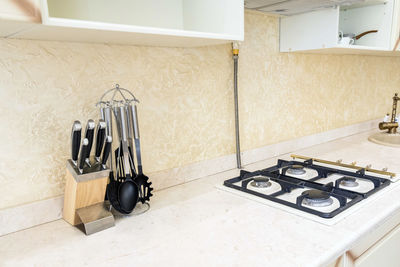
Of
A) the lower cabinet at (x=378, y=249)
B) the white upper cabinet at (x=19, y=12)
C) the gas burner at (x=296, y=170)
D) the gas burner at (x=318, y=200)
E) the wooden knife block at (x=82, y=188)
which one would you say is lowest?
the lower cabinet at (x=378, y=249)

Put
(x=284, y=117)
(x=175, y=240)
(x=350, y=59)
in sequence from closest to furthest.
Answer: (x=175, y=240)
(x=284, y=117)
(x=350, y=59)

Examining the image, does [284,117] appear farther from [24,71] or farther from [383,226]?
[24,71]

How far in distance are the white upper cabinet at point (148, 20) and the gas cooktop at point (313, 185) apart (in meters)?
0.54

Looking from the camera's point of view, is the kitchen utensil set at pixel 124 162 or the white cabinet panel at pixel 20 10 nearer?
the white cabinet panel at pixel 20 10

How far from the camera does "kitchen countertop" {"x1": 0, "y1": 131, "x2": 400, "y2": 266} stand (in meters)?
0.75

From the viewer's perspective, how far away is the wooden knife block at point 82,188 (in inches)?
34.7

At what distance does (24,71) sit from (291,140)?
135 centimetres

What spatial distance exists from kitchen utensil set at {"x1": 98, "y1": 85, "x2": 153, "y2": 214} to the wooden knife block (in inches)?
1.8

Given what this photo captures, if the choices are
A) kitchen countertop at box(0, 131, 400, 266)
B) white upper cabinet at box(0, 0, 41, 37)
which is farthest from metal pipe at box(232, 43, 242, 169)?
white upper cabinet at box(0, 0, 41, 37)

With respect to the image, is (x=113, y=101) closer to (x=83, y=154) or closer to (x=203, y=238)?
(x=83, y=154)

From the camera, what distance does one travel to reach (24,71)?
88 centimetres

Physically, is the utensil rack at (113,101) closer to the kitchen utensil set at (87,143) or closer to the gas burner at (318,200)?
the kitchen utensil set at (87,143)

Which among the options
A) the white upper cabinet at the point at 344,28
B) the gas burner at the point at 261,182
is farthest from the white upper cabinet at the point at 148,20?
the white upper cabinet at the point at 344,28

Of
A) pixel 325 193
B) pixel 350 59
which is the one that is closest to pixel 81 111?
pixel 325 193
